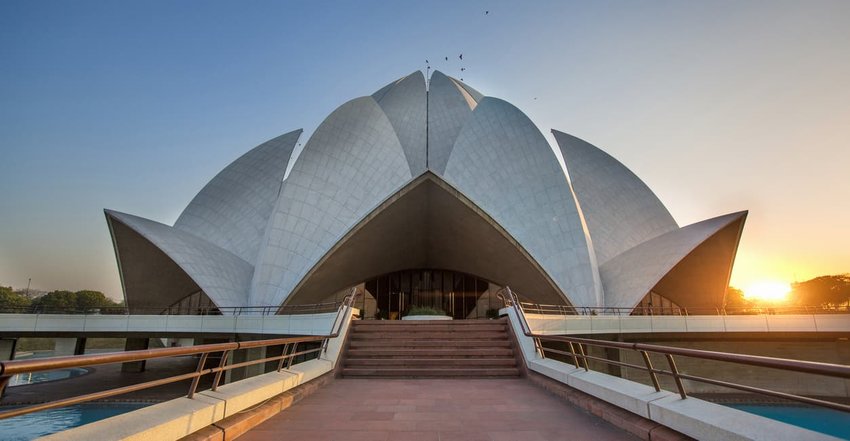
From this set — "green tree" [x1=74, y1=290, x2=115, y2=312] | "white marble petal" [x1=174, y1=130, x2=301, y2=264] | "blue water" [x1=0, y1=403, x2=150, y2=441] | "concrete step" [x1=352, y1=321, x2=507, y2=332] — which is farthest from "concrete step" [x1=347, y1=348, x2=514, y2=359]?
"green tree" [x1=74, y1=290, x2=115, y2=312]

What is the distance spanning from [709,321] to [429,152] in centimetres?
1572

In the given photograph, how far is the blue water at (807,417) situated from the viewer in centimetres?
1168

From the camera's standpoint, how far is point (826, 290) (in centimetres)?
5159

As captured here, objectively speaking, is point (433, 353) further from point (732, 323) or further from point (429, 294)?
point (429, 294)

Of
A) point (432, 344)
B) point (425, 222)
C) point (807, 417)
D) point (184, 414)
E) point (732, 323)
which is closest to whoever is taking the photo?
point (184, 414)

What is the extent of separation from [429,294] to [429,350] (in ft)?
65.2

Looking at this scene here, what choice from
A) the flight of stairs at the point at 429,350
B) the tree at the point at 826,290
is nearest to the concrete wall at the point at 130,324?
the flight of stairs at the point at 429,350

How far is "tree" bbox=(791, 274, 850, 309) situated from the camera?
49.6 metres

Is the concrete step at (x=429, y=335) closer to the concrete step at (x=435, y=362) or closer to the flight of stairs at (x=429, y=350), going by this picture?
the flight of stairs at (x=429, y=350)

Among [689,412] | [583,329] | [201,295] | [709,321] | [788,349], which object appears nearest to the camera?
[689,412]

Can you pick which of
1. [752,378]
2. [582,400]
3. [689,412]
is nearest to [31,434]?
[582,400]

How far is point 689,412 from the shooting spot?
3.68m

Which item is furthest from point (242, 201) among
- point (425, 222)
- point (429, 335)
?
point (429, 335)

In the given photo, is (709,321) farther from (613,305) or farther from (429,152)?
(429,152)
